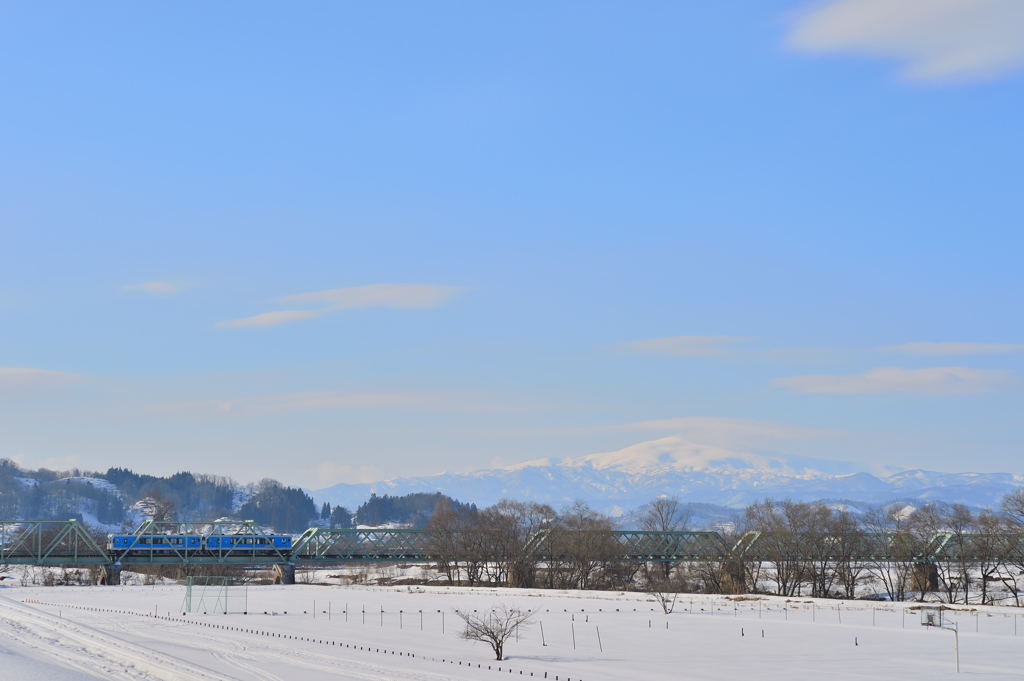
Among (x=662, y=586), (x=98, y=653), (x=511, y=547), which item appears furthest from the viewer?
(x=511, y=547)

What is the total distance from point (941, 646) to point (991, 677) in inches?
556

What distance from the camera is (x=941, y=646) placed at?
66.2 metres

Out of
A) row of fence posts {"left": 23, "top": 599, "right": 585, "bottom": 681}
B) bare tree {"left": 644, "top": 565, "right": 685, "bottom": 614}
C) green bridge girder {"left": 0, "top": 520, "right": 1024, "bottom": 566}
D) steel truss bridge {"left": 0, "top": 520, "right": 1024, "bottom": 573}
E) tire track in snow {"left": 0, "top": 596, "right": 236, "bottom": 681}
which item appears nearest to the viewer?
tire track in snow {"left": 0, "top": 596, "right": 236, "bottom": 681}

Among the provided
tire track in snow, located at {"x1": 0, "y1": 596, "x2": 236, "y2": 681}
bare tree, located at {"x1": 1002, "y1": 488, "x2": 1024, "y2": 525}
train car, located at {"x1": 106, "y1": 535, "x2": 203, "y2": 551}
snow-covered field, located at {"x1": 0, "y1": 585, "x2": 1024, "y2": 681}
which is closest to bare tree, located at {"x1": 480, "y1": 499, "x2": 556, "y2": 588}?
train car, located at {"x1": 106, "y1": 535, "x2": 203, "y2": 551}

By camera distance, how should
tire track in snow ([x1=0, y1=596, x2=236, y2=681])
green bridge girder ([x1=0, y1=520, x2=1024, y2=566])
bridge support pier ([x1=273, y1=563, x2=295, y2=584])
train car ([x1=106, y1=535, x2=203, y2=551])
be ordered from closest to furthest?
tire track in snow ([x1=0, y1=596, x2=236, y2=681]) → green bridge girder ([x1=0, y1=520, x2=1024, y2=566]) → train car ([x1=106, y1=535, x2=203, y2=551]) → bridge support pier ([x1=273, y1=563, x2=295, y2=584])

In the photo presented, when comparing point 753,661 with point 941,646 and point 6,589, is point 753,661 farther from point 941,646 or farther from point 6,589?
point 6,589

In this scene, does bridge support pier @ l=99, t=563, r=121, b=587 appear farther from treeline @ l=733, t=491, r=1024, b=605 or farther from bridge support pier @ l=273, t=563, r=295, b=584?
treeline @ l=733, t=491, r=1024, b=605

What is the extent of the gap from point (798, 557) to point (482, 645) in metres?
75.4

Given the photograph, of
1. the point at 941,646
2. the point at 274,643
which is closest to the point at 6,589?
the point at 274,643

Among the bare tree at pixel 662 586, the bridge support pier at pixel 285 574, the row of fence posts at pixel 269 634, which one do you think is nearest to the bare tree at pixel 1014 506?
the bare tree at pixel 662 586

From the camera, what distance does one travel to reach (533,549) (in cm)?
15000

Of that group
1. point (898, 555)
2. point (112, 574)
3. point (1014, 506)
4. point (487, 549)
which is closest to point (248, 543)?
point (112, 574)

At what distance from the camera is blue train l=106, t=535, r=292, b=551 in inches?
5620

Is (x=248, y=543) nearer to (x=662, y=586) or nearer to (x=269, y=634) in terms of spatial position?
(x=662, y=586)
